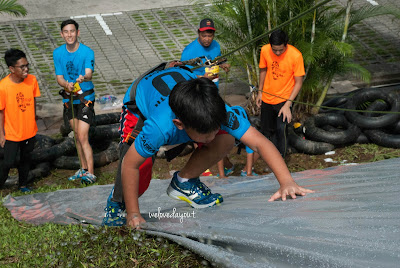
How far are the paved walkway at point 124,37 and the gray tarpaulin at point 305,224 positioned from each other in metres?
4.92

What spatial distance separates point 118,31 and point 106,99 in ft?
10.2

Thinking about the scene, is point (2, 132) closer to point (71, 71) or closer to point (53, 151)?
point (53, 151)

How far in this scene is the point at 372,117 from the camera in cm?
737

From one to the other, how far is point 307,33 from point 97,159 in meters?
3.12

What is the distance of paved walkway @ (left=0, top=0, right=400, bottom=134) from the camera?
964 centimetres

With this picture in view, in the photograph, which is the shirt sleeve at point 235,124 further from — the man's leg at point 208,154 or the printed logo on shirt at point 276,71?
the printed logo on shirt at point 276,71

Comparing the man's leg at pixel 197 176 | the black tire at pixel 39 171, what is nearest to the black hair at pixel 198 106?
the man's leg at pixel 197 176

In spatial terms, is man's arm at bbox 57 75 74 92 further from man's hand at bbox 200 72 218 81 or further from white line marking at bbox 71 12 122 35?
white line marking at bbox 71 12 122 35

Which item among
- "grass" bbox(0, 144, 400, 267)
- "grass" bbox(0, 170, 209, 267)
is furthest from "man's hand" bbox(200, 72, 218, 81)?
"grass" bbox(0, 170, 209, 267)

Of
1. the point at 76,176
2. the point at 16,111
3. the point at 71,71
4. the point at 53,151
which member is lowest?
the point at 76,176

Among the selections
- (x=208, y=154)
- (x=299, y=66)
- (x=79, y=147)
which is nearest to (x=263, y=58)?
(x=299, y=66)

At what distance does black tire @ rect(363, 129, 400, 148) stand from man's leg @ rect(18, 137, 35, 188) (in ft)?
13.1

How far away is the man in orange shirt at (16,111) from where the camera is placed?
6359mm

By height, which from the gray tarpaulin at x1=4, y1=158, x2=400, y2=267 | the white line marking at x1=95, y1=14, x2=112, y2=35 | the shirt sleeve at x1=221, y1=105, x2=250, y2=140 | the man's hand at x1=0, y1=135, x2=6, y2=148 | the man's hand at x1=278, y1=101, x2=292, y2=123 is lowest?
the white line marking at x1=95, y1=14, x2=112, y2=35
